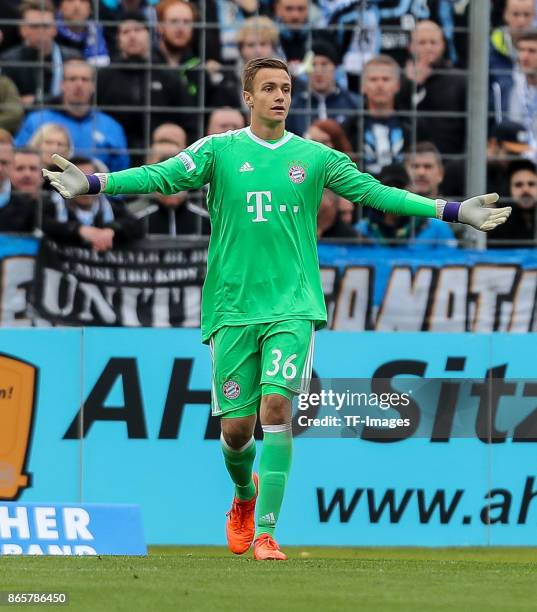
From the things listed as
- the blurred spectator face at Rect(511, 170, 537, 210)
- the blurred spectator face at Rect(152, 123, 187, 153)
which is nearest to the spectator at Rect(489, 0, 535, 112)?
the blurred spectator face at Rect(511, 170, 537, 210)

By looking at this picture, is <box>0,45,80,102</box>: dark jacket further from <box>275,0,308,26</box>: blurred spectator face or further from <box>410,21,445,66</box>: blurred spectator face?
<box>410,21,445,66</box>: blurred spectator face

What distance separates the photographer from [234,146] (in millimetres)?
7410

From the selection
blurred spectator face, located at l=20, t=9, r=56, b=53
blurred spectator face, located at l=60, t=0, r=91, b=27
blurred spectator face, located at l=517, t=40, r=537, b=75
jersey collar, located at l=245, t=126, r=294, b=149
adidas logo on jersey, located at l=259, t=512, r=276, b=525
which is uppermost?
blurred spectator face, located at l=60, t=0, r=91, b=27

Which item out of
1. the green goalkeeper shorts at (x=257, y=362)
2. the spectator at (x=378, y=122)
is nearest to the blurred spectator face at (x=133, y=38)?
the spectator at (x=378, y=122)

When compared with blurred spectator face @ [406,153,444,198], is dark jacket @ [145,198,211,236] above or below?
below

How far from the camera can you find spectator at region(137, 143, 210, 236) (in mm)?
13953

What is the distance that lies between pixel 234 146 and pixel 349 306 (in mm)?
6139

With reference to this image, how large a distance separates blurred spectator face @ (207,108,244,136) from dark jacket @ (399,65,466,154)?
174 centimetres

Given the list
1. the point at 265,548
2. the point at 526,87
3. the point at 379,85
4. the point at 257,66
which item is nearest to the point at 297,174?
the point at 257,66

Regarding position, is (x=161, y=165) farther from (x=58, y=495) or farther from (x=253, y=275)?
(x=58, y=495)

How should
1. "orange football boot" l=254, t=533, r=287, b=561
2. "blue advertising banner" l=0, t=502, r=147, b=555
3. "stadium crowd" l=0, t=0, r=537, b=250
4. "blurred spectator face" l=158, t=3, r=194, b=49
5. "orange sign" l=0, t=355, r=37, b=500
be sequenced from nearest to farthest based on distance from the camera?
"orange football boot" l=254, t=533, r=287, b=561 → "blue advertising banner" l=0, t=502, r=147, b=555 → "orange sign" l=0, t=355, r=37, b=500 → "stadium crowd" l=0, t=0, r=537, b=250 → "blurred spectator face" l=158, t=3, r=194, b=49

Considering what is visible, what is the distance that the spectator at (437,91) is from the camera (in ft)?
47.9

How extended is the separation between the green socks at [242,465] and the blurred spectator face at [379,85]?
7233 millimetres

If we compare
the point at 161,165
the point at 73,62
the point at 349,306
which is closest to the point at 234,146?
the point at 161,165
